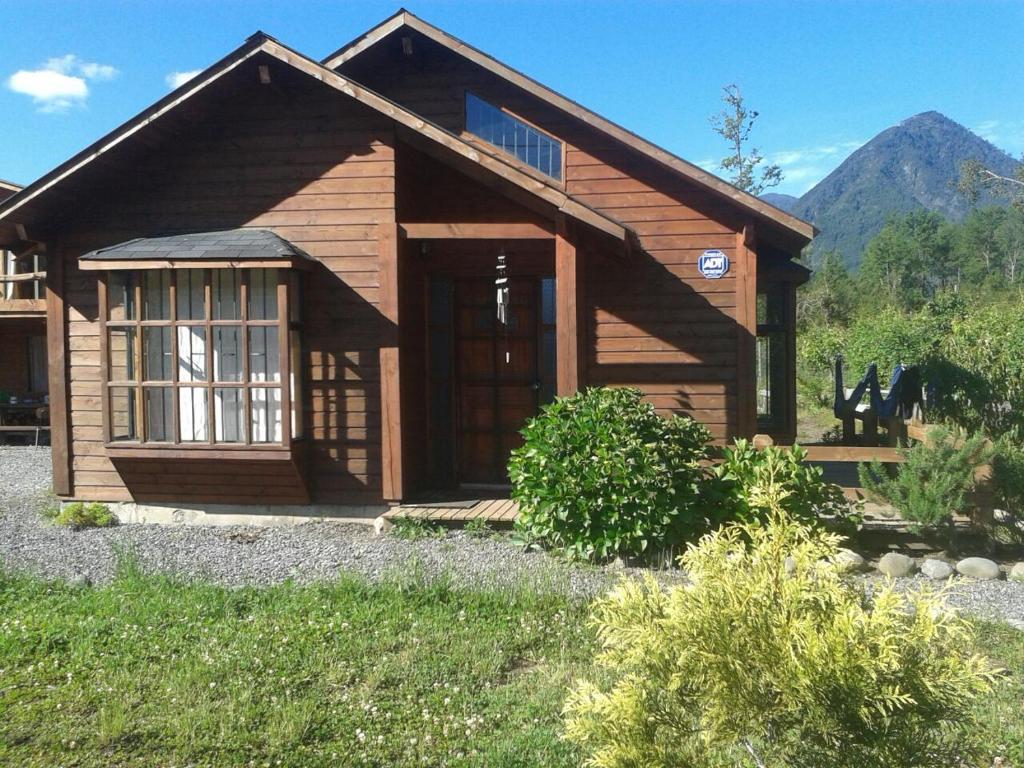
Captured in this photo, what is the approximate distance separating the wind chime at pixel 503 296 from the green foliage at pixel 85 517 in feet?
14.5

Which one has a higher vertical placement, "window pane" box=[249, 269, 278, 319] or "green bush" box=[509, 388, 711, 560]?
"window pane" box=[249, 269, 278, 319]

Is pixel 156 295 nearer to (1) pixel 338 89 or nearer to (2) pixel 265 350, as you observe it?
(2) pixel 265 350

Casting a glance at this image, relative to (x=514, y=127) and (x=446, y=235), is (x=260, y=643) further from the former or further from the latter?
(x=514, y=127)

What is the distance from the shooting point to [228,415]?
8227mm

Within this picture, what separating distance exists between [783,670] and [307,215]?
7176 millimetres

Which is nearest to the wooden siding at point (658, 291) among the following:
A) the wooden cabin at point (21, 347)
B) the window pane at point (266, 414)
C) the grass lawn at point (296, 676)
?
the window pane at point (266, 414)

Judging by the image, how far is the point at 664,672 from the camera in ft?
8.69

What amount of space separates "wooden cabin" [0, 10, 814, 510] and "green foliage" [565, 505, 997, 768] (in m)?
5.21

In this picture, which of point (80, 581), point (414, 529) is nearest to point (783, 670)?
point (80, 581)

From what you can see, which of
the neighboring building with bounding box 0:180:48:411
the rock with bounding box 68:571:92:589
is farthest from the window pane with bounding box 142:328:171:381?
the neighboring building with bounding box 0:180:48:411

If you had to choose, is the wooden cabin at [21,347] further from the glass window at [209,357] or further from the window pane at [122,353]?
the glass window at [209,357]

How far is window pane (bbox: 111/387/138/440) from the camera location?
27.6 ft

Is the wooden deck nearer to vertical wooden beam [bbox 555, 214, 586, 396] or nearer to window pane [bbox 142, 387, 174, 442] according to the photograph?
vertical wooden beam [bbox 555, 214, 586, 396]

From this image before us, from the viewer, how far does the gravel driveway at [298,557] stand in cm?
620
